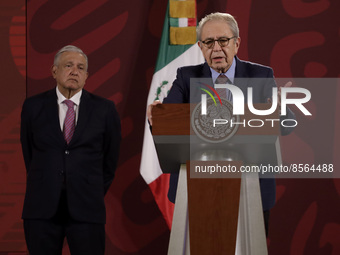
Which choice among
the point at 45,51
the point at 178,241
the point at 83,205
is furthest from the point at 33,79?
the point at 178,241

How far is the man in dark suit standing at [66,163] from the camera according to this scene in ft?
7.97

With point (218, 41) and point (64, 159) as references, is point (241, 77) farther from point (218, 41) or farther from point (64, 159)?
point (64, 159)

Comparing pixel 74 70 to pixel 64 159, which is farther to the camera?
pixel 74 70

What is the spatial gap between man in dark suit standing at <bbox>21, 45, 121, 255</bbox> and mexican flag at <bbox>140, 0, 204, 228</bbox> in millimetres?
1014

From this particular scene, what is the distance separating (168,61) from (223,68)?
5.77 ft

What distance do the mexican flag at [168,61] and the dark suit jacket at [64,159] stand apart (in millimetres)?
1028

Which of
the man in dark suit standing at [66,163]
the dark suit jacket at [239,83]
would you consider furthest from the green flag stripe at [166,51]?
the dark suit jacket at [239,83]

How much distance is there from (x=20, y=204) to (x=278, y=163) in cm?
269

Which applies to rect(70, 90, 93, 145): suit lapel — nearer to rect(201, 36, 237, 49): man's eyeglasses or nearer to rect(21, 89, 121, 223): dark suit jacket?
rect(21, 89, 121, 223): dark suit jacket

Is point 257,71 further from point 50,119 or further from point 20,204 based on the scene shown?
point 20,204

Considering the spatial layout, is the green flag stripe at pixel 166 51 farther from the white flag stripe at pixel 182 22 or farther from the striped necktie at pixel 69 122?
the striped necktie at pixel 69 122

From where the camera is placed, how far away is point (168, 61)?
12.2 feet

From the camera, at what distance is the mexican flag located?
3.67 metres

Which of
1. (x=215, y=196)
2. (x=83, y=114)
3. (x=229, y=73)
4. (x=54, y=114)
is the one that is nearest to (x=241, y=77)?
(x=229, y=73)
